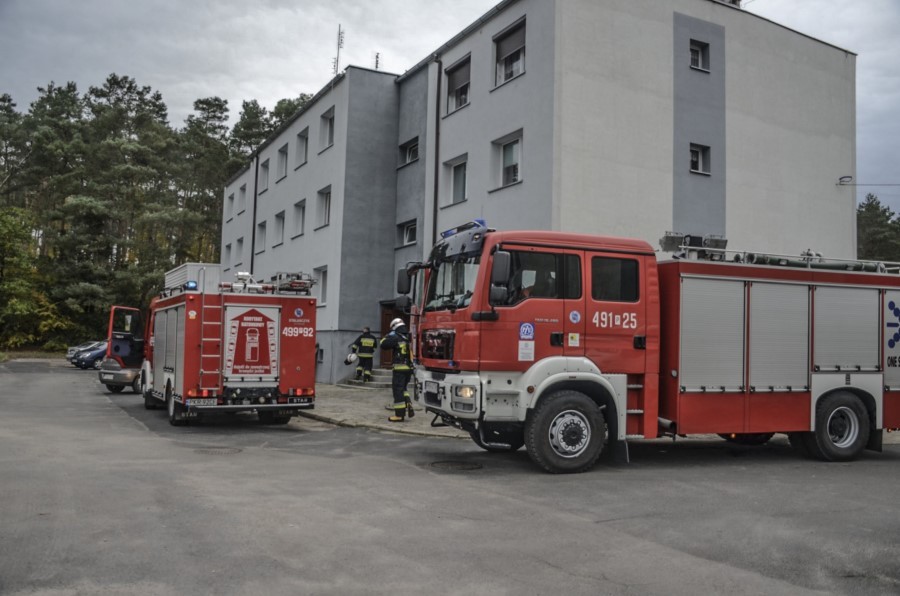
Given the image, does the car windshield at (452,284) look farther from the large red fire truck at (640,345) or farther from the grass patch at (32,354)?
the grass patch at (32,354)

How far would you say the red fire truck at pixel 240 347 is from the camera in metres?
13.2

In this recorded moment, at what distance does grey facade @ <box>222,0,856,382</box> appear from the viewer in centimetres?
1706

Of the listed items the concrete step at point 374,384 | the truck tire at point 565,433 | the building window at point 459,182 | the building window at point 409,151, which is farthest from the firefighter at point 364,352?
the truck tire at point 565,433

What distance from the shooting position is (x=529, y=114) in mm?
17578

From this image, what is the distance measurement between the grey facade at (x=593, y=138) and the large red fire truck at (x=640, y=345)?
7046 mm

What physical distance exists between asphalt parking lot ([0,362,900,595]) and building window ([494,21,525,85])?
445 inches

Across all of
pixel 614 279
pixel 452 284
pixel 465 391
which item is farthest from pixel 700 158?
pixel 465 391

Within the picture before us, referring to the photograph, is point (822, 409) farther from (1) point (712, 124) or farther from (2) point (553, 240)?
(1) point (712, 124)

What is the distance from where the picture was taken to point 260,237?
36000 millimetres

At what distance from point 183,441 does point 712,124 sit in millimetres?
14633

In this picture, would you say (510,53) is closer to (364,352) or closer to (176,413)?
(364,352)

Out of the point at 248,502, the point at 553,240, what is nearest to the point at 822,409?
the point at 553,240

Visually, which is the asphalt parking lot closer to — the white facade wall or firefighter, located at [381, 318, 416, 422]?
firefighter, located at [381, 318, 416, 422]

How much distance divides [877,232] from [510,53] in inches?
1709
